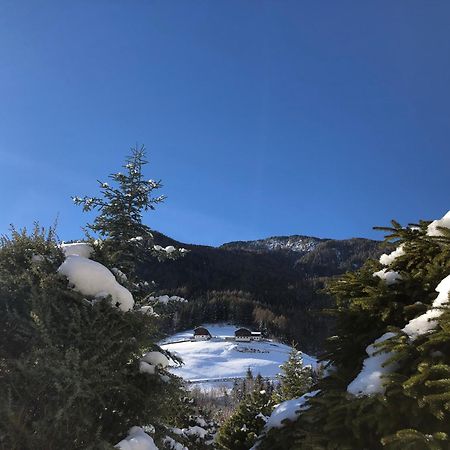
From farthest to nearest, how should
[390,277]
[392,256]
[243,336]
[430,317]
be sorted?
[243,336] → [392,256] → [390,277] → [430,317]

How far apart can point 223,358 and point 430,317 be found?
358 ft

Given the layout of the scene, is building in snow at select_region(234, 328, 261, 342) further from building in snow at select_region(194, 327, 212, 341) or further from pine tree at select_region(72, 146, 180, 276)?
pine tree at select_region(72, 146, 180, 276)

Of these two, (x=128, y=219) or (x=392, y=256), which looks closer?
(x=392, y=256)

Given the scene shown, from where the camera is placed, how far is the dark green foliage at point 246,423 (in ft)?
43.4

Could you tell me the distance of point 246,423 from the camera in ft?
46.4

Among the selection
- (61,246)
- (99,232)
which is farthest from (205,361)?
(61,246)

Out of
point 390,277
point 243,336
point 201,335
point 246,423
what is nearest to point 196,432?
point 246,423

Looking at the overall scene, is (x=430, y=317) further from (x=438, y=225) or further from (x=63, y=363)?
(x=63, y=363)

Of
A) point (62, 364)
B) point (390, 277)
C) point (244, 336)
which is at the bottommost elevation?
point (62, 364)

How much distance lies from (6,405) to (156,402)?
1.77 m

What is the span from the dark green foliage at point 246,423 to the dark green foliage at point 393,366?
939cm

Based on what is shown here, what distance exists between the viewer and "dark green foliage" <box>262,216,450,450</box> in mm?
3031

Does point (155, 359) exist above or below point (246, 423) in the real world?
above

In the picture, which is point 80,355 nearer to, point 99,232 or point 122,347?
point 122,347
